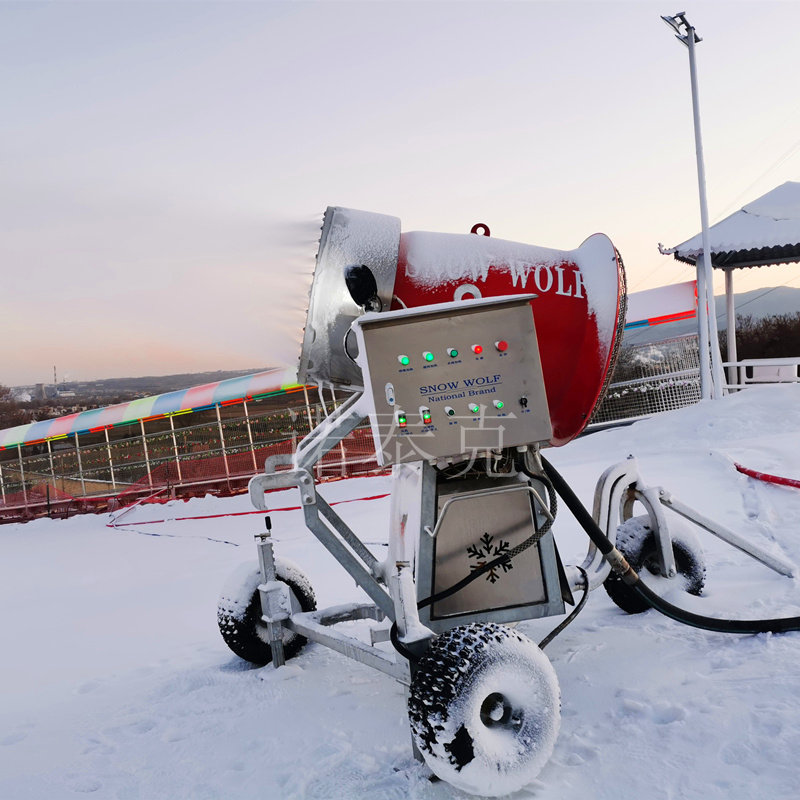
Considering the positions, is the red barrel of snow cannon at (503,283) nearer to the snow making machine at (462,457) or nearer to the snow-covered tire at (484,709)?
the snow making machine at (462,457)

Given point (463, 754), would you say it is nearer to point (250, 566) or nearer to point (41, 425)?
point (250, 566)

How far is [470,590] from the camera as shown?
314 centimetres

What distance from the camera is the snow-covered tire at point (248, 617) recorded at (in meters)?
3.91

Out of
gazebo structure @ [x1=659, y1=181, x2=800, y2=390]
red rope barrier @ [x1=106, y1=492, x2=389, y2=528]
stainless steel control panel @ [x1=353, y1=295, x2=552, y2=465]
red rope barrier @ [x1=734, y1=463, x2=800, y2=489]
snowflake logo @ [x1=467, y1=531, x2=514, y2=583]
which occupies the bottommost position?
red rope barrier @ [x1=106, y1=492, x2=389, y2=528]

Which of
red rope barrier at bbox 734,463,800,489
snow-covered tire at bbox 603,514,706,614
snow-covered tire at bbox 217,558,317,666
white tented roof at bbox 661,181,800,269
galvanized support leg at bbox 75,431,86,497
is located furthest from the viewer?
galvanized support leg at bbox 75,431,86,497

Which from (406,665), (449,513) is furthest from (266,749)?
(449,513)

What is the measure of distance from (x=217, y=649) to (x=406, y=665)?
86.7 inches

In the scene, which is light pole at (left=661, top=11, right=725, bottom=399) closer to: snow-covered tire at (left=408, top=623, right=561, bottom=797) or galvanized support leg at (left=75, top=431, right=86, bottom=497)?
snow-covered tire at (left=408, top=623, right=561, bottom=797)

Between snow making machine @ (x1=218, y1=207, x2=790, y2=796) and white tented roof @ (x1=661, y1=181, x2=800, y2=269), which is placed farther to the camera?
white tented roof @ (x1=661, y1=181, x2=800, y2=269)

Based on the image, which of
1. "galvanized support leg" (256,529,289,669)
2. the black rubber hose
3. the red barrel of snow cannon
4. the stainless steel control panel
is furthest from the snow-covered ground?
the red barrel of snow cannon

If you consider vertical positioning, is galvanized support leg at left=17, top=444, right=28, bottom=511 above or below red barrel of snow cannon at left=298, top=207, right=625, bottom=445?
below

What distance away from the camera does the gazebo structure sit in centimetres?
1238

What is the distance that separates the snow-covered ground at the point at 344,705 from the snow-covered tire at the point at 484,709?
0.17 meters

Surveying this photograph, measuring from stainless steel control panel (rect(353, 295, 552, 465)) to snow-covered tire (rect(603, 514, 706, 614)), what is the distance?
63.7 inches
